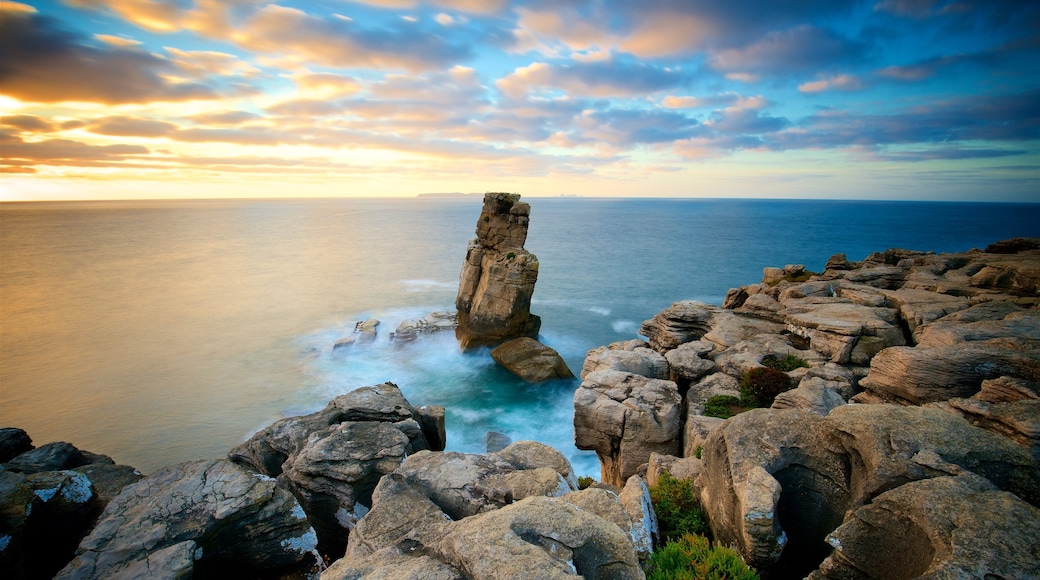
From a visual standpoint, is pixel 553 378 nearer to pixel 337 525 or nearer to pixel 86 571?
pixel 337 525

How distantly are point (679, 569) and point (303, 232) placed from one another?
183860 millimetres

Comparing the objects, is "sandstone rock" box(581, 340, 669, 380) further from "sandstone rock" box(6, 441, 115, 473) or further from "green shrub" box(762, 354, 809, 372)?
"sandstone rock" box(6, 441, 115, 473)

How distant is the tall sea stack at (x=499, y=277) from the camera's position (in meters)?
43.1

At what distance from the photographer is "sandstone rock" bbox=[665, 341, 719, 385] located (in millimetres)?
23638

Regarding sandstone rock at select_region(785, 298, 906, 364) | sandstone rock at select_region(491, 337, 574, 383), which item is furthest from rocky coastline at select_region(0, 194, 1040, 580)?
sandstone rock at select_region(491, 337, 574, 383)

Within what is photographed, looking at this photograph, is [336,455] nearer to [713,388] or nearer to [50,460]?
[50,460]

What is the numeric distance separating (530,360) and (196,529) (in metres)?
31.8

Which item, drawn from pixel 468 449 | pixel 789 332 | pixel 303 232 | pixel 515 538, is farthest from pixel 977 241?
pixel 303 232

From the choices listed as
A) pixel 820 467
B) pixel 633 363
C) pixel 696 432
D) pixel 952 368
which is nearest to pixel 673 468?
pixel 696 432

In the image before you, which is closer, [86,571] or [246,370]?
[86,571]

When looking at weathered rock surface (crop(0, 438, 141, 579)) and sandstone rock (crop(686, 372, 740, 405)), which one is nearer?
weathered rock surface (crop(0, 438, 141, 579))

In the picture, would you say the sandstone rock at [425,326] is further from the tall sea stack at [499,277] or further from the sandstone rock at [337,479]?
the sandstone rock at [337,479]

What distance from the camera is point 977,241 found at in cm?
11756

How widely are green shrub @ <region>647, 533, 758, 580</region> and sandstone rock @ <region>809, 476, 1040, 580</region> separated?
1.42 meters
